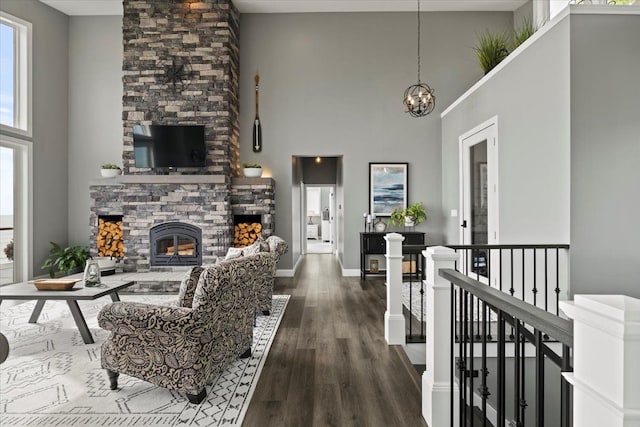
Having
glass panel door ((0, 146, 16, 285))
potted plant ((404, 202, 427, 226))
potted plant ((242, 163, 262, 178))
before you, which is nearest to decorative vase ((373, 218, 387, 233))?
potted plant ((404, 202, 427, 226))

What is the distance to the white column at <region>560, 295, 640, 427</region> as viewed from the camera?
0.68m

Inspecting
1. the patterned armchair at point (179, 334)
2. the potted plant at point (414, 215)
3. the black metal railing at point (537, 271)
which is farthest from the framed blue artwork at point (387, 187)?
the patterned armchair at point (179, 334)

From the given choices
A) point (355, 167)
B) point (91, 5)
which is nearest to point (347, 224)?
point (355, 167)

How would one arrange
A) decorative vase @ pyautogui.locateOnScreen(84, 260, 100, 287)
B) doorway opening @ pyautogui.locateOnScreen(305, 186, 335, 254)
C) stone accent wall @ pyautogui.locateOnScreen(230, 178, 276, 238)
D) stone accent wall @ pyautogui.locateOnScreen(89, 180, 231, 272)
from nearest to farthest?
decorative vase @ pyautogui.locateOnScreen(84, 260, 100, 287)
stone accent wall @ pyautogui.locateOnScreen(89, 180, 231, 272)
stone accent wall @ pyautogui.locateOnScreen(230, 178, 276, 238)
doorway opening @ pyautogui.locateOnScreen(305, 186, 335, 254)

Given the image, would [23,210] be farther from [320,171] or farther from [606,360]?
[606,360]

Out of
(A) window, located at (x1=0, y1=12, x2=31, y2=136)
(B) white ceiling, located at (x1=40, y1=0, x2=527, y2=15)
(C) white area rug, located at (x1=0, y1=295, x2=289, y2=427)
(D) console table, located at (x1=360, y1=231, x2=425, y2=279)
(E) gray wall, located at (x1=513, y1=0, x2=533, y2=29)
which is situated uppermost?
(B) white ceiling, located at (x1=40, y1=0, x2=527, y2=15)

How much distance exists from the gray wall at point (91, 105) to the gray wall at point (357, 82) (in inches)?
94.3

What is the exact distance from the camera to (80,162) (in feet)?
23.3

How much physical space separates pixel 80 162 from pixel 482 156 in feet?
22.8

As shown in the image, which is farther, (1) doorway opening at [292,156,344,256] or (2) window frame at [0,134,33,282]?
(1) doorway opening at [292,156,344,256]

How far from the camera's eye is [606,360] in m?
0.73

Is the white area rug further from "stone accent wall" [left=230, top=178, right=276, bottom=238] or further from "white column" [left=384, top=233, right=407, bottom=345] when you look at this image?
"stone accent wall" [left=230, top=178, right=276, bottom=238]

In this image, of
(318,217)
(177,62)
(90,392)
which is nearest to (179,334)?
(90,392)

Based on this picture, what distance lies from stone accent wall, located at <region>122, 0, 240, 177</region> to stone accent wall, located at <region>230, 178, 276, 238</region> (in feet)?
1.17
